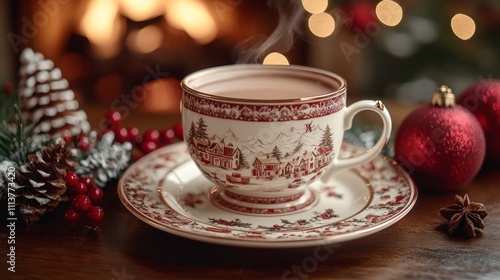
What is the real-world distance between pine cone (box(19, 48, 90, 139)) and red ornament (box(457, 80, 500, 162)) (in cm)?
66

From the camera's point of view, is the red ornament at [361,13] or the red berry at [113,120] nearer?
the red berry at [113,120]

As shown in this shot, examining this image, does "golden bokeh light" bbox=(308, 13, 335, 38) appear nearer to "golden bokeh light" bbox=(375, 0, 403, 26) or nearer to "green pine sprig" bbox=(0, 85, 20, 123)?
"golden bokeh light" bbox=(375, 0, 403, 26)

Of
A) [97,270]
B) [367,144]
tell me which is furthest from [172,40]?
[97,270]

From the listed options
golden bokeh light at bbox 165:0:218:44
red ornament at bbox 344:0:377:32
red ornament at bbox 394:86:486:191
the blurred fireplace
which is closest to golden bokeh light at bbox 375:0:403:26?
red ornament at bbox 344:0:377:32

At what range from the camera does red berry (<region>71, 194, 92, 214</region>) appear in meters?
0.75

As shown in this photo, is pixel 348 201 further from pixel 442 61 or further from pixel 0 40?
pixel 0 40

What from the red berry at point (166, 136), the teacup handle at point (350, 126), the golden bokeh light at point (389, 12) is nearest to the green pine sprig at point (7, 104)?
the red berry at point (166, 136)

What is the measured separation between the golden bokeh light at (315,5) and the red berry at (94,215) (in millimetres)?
1198

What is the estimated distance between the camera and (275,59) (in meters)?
2.04

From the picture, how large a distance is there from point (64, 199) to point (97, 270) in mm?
165

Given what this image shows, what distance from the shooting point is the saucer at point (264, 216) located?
2.14 feet

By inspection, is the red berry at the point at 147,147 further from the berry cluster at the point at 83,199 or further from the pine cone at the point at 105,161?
the berry cluster at the point at 83,199

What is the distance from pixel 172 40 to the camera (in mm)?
2018

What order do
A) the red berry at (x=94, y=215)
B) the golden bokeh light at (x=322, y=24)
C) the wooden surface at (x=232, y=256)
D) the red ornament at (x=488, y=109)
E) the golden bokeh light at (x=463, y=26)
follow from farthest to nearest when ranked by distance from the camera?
the golden bokeh light at (x=322, y=24) → the golden bokeh light at (x=463, y=26) → the red ornament at (x=488, y=109) → the red berry at (x=94, y=215) → the wooden surface at (x=232, y=256)
